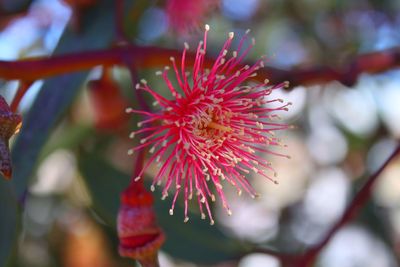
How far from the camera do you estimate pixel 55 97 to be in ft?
3.81

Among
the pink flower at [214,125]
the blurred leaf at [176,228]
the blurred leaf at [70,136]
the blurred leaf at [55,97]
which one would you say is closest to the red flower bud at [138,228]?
the pink flower at [214,125]

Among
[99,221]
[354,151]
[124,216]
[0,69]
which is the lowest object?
[354,151]

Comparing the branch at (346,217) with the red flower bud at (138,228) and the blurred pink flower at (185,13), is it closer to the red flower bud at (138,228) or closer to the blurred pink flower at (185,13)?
the red flower bud at (138,228)

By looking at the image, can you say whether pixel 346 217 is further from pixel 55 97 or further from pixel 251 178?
pixel 251 178

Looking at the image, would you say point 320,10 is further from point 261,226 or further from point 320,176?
point 261,226

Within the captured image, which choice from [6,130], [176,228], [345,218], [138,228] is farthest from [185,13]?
[6,130]

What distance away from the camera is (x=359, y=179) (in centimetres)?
190

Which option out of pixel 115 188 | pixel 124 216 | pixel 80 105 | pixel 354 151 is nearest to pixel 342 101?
pixel 354 151

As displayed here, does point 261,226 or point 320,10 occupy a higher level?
point 320,10

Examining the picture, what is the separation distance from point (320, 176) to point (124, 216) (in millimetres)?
1290

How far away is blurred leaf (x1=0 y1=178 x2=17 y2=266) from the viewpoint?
873 millimetres

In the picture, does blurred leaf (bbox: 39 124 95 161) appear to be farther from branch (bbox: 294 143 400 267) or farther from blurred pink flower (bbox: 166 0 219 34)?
branch (bbox: 294 143 400 267)

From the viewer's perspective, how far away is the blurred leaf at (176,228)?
135cm

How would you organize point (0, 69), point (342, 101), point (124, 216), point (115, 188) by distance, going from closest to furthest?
point (0, 69), point (124, 216), point (115, 188), point (342, 101)
